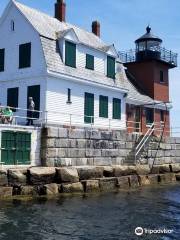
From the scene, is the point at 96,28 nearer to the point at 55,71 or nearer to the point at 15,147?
the point at 55,71

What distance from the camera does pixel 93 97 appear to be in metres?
25.8

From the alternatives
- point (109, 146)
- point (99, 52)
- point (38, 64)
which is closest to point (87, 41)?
point (99, 52)

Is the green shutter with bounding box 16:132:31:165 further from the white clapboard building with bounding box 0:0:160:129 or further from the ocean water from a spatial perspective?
the ocean water

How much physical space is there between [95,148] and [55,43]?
6582mm

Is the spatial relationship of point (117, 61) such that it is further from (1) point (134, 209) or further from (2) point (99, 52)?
(1) point (134, 209)

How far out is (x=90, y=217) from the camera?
14.4m

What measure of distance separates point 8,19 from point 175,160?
14.6m

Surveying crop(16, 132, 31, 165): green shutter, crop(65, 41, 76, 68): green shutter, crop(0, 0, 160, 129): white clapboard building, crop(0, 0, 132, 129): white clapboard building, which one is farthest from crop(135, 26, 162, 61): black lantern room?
crop(16, 132, 31, 165): green shutter

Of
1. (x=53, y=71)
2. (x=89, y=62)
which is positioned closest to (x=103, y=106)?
(x=89, y=62)

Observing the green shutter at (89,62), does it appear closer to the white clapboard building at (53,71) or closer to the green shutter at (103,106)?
the white clapboard building at (53,71)

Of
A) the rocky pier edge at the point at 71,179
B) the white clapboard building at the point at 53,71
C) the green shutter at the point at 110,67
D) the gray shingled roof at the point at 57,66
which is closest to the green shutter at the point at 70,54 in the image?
the white clapboard building at the point at 53,71

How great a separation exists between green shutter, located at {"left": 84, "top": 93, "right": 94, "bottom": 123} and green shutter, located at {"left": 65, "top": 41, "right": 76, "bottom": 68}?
2125 mm

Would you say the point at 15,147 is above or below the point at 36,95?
below

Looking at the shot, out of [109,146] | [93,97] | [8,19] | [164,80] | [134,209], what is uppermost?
[8,19]
